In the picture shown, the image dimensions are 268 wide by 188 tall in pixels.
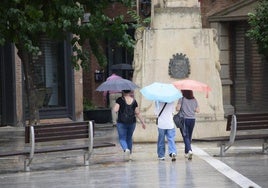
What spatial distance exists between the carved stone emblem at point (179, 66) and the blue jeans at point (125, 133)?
372 centimetres

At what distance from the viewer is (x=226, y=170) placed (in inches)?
552

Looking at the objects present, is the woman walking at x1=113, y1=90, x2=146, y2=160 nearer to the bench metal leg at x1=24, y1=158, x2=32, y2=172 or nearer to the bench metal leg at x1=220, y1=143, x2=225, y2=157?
the bench metal leg at x1=220, y1=143, x2=225, y2=157

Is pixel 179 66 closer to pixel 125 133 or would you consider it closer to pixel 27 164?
pixel 125 133

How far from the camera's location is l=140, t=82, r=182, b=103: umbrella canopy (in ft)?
50.6

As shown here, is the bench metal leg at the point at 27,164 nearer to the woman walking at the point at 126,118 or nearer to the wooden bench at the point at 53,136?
the wooden bench at the point at 53,136

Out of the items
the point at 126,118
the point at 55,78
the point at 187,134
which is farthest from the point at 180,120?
the point at 55,78

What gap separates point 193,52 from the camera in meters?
19.8

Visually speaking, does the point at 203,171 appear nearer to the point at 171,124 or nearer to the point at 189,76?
the point at 171,124

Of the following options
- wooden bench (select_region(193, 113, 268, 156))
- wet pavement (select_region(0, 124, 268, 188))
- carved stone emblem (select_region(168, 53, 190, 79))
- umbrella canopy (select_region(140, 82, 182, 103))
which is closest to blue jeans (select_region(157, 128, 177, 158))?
wet pavement (select_region(0, 124, 268, 188))

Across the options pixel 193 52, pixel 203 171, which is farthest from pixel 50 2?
pixel 203 171

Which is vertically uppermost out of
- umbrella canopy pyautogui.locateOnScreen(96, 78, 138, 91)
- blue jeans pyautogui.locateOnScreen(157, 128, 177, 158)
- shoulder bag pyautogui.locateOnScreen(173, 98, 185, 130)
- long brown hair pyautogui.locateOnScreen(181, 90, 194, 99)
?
umbrella canopy pyautogui.locateOnScreen(96, 78, 138, 91)

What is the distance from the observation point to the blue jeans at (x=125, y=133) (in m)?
16.1

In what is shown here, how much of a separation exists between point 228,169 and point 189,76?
19.4 feet

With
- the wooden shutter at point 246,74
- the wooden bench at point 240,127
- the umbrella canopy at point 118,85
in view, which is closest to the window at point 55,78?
the wooden shutter at point 246,74
